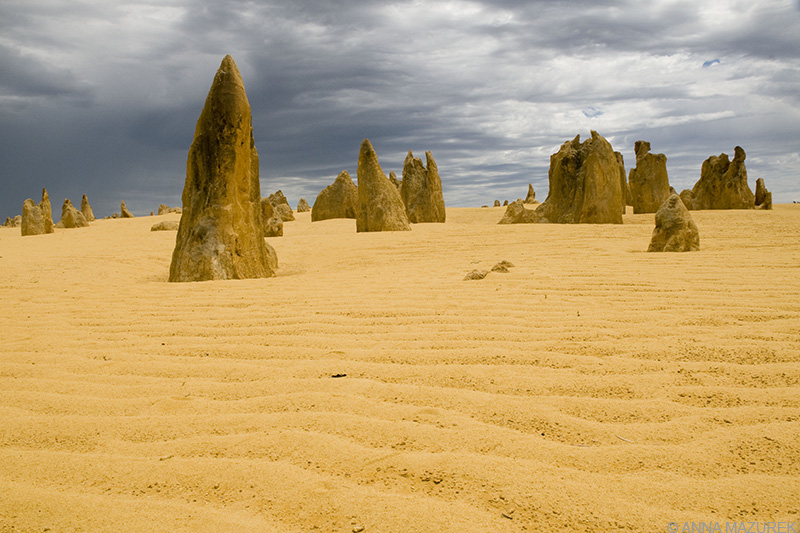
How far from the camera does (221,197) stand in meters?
6.24

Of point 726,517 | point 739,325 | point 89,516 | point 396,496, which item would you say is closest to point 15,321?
point 89,516

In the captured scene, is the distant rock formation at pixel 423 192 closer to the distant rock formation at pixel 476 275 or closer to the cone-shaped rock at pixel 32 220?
the cone-shaped rock at pixel 32 220

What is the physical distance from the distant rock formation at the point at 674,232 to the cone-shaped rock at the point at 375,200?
7224 millimetres

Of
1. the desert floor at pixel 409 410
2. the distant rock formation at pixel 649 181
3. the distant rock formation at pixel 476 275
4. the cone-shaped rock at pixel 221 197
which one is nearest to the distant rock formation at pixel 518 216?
the distant rock formation at pixel 649 181

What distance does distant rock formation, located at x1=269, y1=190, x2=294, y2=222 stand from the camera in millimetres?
21250

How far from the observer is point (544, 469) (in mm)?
1687

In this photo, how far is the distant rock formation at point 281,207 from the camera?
21.2m

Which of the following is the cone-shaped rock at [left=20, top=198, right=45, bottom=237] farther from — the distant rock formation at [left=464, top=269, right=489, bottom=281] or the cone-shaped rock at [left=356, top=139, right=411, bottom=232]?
the distant rock formation at [left=464, top=269, right=489, bottom=281]

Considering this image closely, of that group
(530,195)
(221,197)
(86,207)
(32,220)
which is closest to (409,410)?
(221,197)

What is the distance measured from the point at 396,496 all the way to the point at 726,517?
91cm

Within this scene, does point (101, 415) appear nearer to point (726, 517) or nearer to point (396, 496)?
point (396, 496)

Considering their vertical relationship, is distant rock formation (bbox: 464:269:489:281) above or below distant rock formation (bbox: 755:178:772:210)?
below

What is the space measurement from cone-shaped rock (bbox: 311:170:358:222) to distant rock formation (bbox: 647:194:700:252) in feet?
45.5

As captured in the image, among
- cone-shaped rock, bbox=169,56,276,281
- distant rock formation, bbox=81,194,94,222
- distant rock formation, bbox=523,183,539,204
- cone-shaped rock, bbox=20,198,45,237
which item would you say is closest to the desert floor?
cone-shaped rock, bbox=169,56,276,281
